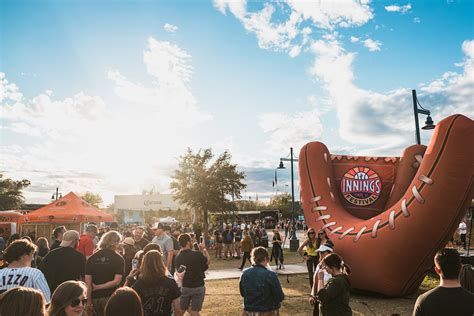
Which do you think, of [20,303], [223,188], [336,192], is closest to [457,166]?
[336,192]

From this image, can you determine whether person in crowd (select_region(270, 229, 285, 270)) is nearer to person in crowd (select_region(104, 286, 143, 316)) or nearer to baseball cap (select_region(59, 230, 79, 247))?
baseball cap (select_region(59, 230, 79, 247))

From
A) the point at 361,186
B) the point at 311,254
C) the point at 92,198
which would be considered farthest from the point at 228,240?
the point at 92,198

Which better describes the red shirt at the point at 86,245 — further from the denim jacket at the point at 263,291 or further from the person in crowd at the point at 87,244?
the denim jacket at the point at 263,291

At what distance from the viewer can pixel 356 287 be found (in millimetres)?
9078

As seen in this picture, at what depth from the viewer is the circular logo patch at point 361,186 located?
10.2 m

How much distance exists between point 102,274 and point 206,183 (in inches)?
854

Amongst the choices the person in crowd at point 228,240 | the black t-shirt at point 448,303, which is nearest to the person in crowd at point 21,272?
the black t-shirt at point 448,303

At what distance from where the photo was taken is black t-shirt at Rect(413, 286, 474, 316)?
292 centimetres

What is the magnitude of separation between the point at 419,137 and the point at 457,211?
4.01m

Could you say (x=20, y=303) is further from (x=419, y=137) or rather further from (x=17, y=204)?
(x=17, y=204)

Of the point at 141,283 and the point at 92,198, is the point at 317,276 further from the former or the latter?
the point at 92,198

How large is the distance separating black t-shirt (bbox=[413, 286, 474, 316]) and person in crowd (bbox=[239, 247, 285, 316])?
1.92 meters

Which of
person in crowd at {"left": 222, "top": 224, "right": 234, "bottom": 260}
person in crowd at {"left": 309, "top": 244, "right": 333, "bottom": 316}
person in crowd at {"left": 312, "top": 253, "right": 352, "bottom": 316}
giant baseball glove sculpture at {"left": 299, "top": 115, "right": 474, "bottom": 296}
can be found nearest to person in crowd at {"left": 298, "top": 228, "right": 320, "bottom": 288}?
giant baseball glove sculpture at {"left": 299, "top": 115, "right": 474, "bottom": 296}

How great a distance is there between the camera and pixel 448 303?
2.93m
